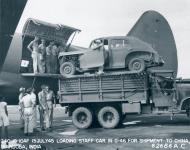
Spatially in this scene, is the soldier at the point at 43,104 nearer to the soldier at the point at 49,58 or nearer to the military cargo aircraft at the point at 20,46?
the military cargo aircraft at the point at 20,46

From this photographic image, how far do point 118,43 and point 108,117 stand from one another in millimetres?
3269

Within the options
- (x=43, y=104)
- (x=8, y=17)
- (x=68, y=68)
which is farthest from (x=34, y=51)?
(x=8, y=17)

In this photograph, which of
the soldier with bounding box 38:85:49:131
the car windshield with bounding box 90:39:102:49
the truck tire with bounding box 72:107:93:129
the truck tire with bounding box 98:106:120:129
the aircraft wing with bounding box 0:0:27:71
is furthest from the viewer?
the car windshield with bounding box 90:39:102:49

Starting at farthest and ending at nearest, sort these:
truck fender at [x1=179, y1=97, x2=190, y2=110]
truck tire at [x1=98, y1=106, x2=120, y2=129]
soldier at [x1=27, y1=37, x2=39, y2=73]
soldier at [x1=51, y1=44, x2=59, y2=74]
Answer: soldier at [x1=51, y1=44, x2=59, y2=74] → soldier at [x1=27, y1=37, x2=39, y2=73] → truck tire at [x1=98, y1=106, x2=120, y2=129] → truck fender at [x1=179, y1=97, x2=190, y2=110]

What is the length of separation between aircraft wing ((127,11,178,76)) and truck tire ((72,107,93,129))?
9834mm

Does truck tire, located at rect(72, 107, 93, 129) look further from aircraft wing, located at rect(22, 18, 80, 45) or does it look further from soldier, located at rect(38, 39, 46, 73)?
aircraft wing, located at rect(22, 18, 80, 45)

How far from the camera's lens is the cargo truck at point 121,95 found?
13.5m

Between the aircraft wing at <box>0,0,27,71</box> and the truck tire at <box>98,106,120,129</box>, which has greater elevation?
the aircraft wing at <box>0,0,27,71</box>

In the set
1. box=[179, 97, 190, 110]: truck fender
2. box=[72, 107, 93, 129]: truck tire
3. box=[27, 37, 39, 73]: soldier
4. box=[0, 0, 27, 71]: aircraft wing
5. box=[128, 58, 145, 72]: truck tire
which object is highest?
box=[27, 37, 39, 73]: soldier

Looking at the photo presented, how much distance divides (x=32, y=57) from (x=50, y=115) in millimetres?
3158

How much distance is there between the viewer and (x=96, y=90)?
14172 millimetres

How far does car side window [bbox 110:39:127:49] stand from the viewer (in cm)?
1439

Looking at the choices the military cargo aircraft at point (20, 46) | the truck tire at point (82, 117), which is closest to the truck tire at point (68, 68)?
the military cargo aircraft at point (20, 46)

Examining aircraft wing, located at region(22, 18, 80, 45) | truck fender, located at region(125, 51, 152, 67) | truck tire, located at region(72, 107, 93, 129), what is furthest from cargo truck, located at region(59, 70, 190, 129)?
aircraft wing, located at region(22, 18, 80, 45)
